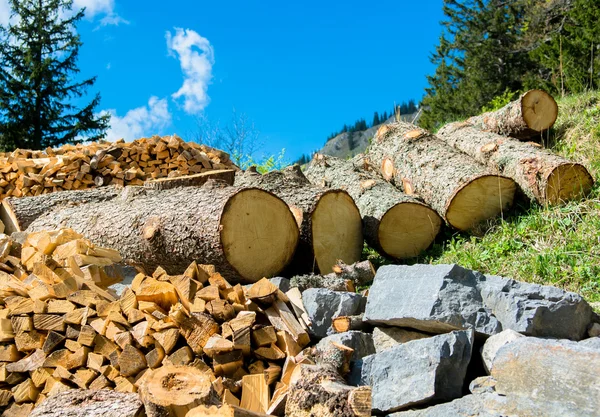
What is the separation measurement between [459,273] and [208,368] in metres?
1.71

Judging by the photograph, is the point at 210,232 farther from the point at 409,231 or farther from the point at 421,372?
the point at 421,372

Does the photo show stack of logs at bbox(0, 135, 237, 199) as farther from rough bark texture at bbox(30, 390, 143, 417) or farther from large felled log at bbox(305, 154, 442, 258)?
rough bark texture at bbox(30, 390, 143, 417)

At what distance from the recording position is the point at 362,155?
830 cm

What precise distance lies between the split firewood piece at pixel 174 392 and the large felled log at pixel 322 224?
2831 millimetres

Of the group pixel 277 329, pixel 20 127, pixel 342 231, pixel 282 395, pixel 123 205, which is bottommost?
pixel 282 395

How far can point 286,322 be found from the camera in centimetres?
367

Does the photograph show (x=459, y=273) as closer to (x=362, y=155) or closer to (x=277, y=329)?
(x=277, y=329)

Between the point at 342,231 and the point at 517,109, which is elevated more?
the point at 517,109

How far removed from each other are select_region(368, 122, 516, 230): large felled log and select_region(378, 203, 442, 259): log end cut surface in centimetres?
21

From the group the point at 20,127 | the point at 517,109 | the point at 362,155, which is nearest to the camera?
the point at 517,109

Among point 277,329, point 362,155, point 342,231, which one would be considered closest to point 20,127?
point 362,155

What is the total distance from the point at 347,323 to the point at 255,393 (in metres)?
0.81

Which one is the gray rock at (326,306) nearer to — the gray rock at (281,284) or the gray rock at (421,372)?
the gray rock at (281,284)

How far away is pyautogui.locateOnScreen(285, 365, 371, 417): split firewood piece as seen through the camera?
100 inches
